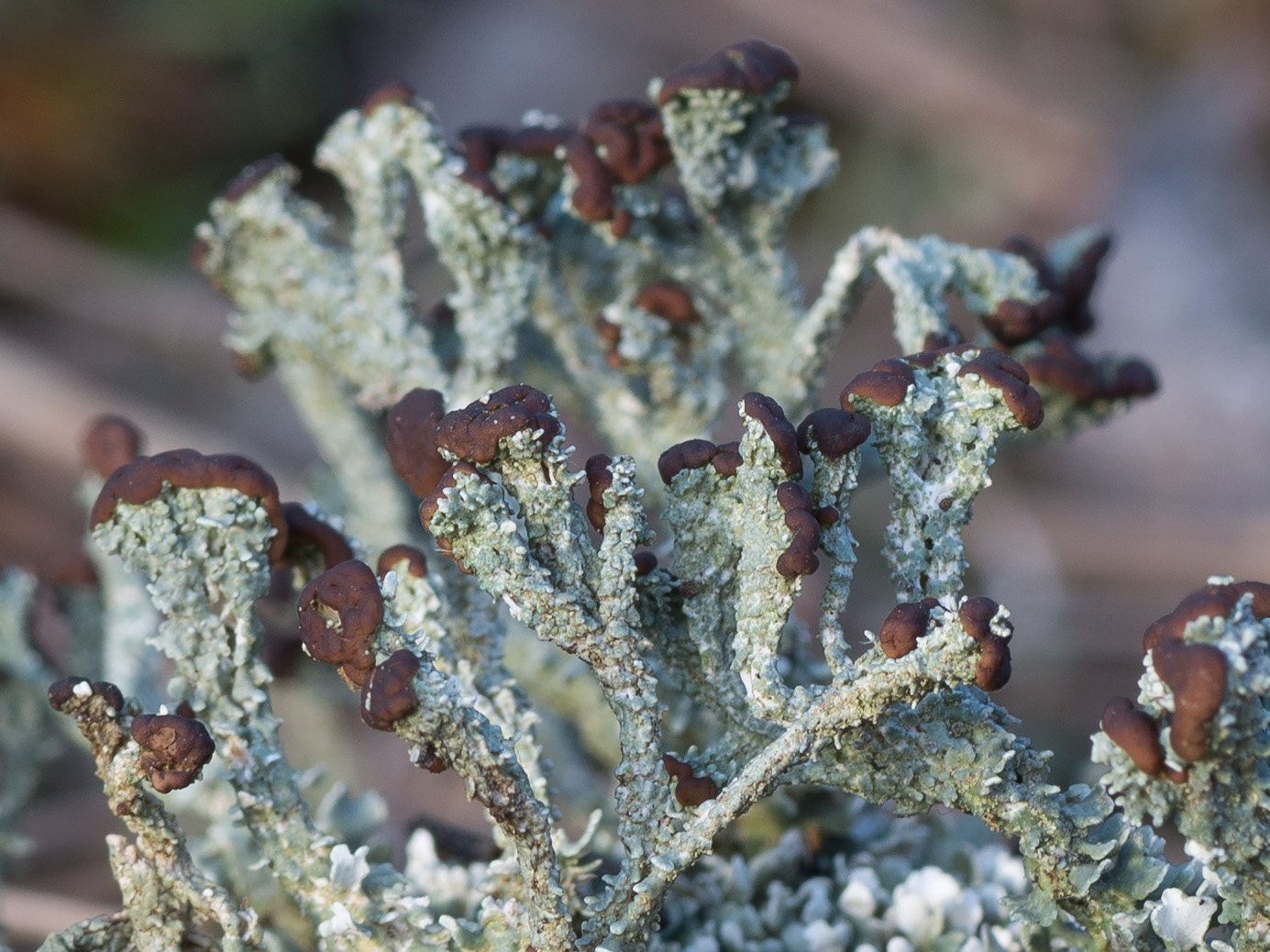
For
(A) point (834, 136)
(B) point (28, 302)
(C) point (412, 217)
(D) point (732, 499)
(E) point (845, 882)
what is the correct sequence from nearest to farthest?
(D) point (732, 499) < (E) point (845, 882) < (B) point (28, 302) < (C) point (412, 217) < (A) point (834, 136)

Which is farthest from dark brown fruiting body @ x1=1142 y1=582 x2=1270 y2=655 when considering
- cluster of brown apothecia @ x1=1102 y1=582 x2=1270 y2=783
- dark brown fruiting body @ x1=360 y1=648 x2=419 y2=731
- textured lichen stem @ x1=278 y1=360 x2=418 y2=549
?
textured lichen stem @ x1=278 y1=360 x2=418 y2=549

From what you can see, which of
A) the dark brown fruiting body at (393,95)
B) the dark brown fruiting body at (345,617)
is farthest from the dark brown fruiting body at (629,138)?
the dark brown fruiting body at (345,617)

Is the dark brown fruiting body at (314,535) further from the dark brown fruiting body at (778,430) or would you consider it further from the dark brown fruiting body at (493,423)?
the dark brown fruiting body at (778,430)

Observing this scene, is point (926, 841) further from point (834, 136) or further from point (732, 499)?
point (834, 136)

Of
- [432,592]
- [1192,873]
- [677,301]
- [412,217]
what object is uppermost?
[412,217]

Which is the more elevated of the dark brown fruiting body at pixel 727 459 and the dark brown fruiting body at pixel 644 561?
the dark brown fruiting body at pixel 727 459

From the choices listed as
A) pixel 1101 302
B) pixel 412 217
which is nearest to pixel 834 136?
pixel 1101 302

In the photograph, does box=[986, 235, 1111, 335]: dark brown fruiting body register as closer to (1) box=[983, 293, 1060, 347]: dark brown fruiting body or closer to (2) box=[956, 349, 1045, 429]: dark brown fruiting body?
(1) box=[983, 293, 1060, 347]: dark brown fruiting body

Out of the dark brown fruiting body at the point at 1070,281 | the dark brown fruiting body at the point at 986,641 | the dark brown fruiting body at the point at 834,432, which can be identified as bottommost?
the dark brown fruiting body at the point at 986,641
